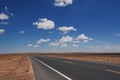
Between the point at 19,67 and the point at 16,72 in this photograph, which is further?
the point at 19,67

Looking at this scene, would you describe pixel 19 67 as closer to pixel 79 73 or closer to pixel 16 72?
pixel 16 72

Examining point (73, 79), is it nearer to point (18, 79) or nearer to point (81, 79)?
point (81, 79)

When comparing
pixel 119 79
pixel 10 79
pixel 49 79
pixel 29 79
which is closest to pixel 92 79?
pixel 119 79

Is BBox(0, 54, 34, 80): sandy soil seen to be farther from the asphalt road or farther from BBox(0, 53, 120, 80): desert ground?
the asphalt road

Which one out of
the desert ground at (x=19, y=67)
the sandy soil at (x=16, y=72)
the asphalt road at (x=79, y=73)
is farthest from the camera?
the desert ground at (x=19, y=67)

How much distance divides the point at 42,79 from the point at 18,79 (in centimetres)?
201

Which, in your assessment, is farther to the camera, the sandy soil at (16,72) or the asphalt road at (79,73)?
the sandy soil at (16,72)

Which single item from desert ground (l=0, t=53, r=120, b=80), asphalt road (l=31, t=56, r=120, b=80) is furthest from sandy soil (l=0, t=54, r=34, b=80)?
asphalt road (l=31, t=56, r=120, b=80)

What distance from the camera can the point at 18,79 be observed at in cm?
1359

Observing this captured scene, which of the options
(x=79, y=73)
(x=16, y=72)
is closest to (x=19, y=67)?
(x=16, y=72)

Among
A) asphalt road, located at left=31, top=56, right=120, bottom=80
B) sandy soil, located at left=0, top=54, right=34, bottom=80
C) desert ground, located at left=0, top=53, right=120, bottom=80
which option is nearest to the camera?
asphalt road, located at left=31, top=56, right=120, bottom=80

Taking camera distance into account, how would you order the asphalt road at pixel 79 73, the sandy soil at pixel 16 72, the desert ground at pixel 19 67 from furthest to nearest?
1. the desert ground at pixel 19 67
2. the sandy soil at pixel 16 72
3. the asphalt road at pixel 79 73

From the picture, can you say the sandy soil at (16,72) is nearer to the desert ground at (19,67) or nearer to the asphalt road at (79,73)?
the desert ground at (19,67)

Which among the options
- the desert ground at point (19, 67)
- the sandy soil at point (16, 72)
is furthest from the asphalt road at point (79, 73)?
the desert ground at point (19, 67)
